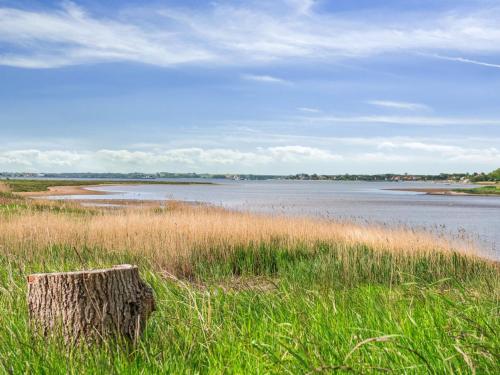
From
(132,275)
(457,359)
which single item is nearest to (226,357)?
(132,275)

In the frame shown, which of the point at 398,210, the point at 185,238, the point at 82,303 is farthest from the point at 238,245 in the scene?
the point at 398,210

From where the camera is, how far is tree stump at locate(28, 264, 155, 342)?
427 cm

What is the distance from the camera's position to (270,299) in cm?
605

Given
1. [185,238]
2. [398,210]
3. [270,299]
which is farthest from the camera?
[398,210]

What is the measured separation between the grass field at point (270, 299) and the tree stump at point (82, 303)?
0.13 metres

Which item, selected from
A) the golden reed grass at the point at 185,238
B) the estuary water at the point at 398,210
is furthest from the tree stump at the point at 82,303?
the estuary water at the point at 398,210

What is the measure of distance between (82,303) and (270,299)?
2.39 metres

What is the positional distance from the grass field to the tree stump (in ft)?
0.42

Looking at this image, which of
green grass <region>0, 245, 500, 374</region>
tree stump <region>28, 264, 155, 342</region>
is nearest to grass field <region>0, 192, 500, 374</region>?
green grass <region>0, 245, 500, 374</region>

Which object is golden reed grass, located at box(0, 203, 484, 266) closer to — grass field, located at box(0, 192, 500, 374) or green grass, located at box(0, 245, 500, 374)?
grass field, located at box(0, 192, 500, 374)

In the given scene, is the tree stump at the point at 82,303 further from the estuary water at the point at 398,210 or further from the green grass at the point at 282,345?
the estuary water at the point at 398,210

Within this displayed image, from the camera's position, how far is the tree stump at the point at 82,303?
4.27 metres

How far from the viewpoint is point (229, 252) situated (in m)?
13.5

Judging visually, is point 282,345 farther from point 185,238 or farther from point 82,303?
point 185,238
